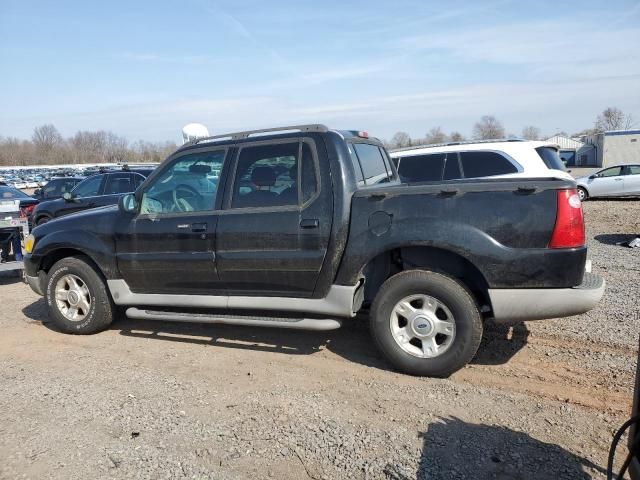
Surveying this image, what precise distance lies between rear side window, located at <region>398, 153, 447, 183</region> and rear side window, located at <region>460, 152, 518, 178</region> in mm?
438

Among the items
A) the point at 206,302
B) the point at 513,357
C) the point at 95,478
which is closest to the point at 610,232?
the point at 513,357

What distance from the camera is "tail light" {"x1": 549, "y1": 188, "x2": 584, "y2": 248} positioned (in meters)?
A: 3.55

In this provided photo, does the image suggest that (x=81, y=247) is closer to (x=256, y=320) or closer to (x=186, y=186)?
(x=186, y=186)

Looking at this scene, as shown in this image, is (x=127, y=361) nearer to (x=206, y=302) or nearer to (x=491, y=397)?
(x=206, y=302)

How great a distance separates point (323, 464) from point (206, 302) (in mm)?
2201

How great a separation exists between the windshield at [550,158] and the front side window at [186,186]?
589cm

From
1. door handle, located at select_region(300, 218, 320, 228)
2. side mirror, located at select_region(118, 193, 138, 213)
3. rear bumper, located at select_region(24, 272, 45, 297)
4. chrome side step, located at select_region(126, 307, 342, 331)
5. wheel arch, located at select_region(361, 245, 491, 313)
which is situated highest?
side mirror, located at select_region(118, 193, 138, 213)

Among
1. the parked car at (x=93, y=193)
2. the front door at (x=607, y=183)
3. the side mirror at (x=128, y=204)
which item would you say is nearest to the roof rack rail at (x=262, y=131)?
the side mirror at (x=128, y=204)

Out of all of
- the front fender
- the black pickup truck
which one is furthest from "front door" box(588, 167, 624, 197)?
the front fender

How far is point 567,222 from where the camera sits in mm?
3564

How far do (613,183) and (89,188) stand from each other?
1767 centimetres

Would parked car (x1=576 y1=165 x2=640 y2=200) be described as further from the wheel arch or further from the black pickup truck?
the wheel arch

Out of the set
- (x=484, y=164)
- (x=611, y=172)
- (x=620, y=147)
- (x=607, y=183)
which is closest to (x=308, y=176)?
(x=484, y=164)

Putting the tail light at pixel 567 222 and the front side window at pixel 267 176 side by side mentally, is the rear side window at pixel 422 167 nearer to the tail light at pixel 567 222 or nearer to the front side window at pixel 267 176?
the front side window at pixel 267 176
